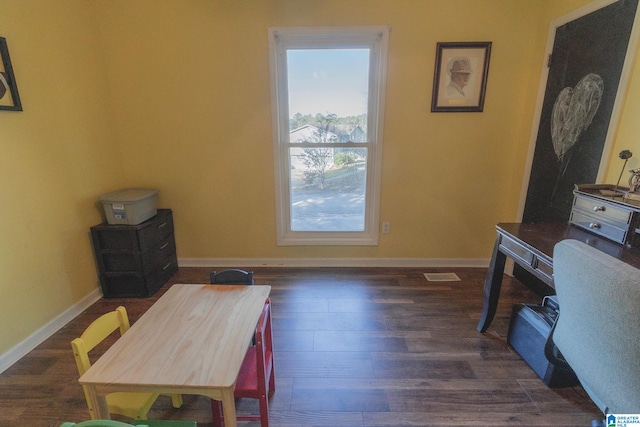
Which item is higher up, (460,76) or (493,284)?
(460,76)

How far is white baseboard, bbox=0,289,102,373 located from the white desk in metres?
1.27

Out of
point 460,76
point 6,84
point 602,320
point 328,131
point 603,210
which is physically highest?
point 460,76

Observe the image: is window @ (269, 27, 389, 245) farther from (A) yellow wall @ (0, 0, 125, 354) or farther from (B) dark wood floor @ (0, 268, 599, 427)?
(A) yellow wall @ (0, 0, 125, 354)

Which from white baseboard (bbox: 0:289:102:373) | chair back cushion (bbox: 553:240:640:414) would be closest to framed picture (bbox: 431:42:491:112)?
chair back cushion (bbox: 553:240:640:414)

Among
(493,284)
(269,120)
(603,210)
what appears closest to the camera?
(603,210)

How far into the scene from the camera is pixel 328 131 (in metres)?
2.78

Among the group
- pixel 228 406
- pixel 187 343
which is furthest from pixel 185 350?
pixel 228 406

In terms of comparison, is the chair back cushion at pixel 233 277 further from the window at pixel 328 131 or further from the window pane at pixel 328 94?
the window pane at pixel 328 94

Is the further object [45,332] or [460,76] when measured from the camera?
[460,76]

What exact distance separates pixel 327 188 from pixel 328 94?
880 mm

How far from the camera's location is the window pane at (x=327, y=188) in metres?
2.84

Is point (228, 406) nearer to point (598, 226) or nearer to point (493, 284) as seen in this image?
point (493, 284)

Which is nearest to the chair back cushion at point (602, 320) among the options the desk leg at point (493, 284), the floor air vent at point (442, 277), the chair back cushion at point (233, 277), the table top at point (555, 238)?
the table top at point (555, 238)

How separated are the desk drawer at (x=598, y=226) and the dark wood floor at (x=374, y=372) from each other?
843 mm
